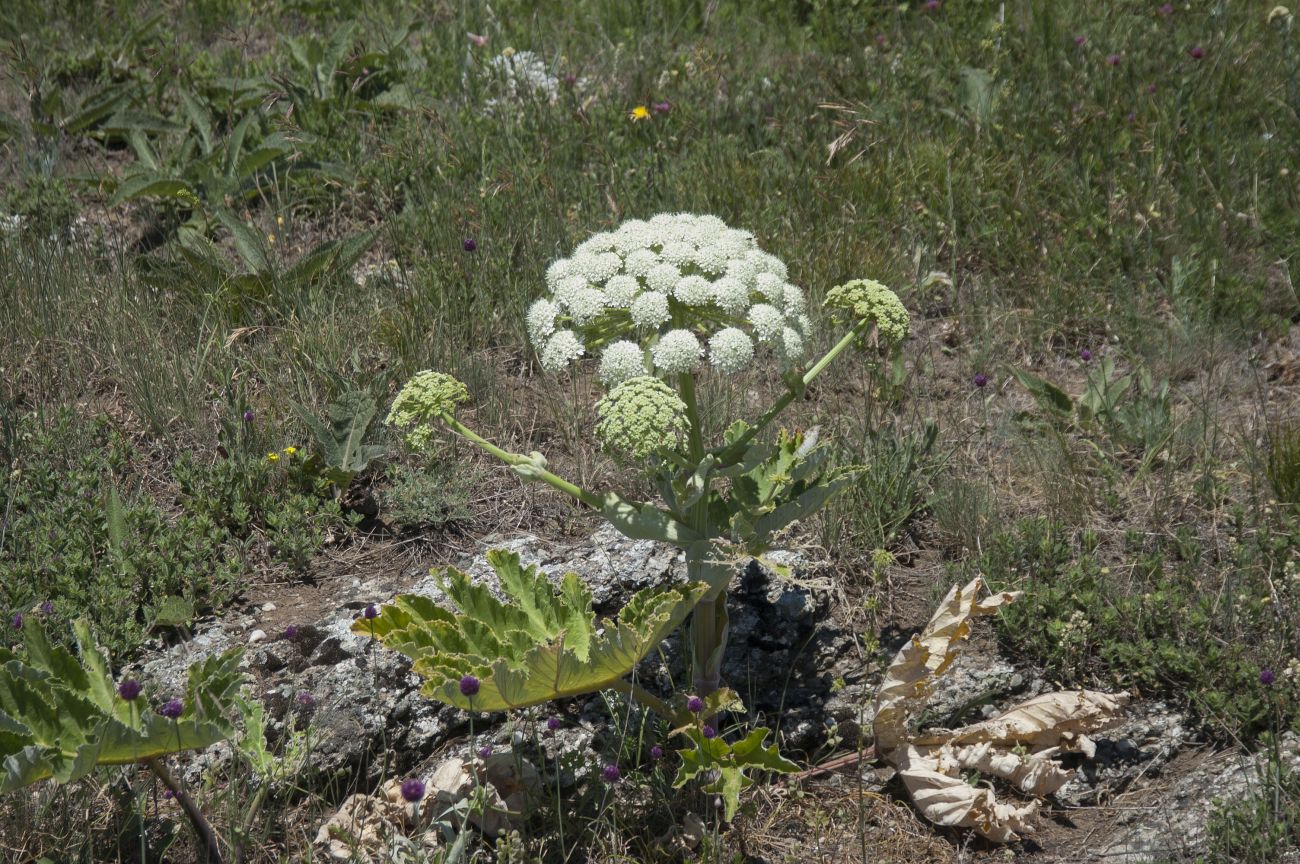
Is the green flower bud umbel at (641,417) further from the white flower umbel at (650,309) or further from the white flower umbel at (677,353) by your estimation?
the white flower umbel at (650,309)

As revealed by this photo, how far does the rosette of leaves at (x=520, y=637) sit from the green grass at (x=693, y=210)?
24.1 inches

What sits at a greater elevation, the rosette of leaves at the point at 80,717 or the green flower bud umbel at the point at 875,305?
the green flower bud umbel at the point at 875,305

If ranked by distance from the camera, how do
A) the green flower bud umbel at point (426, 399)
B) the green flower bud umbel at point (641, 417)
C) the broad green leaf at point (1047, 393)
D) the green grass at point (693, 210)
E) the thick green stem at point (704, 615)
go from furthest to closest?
the broad green leaf at point (1047, 393) < the green grass at point (693, 210) < the thick green stem at point (704, 615) < the green flower bud umbel at point (426, 399) < the green flower bud umbel at point (641, 417)

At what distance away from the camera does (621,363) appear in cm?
307

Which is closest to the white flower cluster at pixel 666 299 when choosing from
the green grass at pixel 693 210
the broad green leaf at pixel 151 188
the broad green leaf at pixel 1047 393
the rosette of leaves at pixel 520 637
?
the rosette of leaves at pixel 520 637

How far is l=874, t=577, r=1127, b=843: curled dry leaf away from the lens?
3.42 meters

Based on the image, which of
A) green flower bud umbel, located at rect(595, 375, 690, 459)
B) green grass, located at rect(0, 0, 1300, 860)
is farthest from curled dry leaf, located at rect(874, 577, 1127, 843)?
green flower bud umbel, located at rect(595, 375, 690, 459)

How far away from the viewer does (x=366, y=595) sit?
159 inches

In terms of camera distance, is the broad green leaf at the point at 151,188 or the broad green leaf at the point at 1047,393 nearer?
the broad green leaf at the point at 1047,393

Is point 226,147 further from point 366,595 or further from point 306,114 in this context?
point 366,595

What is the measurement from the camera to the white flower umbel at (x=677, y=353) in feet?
9.78

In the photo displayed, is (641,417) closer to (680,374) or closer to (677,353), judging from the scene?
(677,353)

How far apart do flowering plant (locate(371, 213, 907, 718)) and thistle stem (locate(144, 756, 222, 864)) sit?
0.63 meters

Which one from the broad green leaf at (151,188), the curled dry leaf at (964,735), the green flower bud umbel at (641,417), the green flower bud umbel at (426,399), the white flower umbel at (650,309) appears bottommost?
the curled dry leaf at (964,735)
